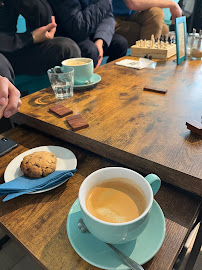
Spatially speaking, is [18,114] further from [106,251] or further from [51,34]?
[51,34]

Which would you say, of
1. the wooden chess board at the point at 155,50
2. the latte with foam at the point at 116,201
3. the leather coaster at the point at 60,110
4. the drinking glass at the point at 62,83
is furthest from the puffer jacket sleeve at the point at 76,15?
the latte with foam at the point at 116,201

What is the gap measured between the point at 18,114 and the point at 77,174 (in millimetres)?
356

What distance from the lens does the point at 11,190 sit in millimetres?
518

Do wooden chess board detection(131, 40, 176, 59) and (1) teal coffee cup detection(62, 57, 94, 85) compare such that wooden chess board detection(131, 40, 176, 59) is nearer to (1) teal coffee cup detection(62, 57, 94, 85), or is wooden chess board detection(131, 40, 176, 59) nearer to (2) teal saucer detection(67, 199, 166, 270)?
(1) teal coffee cup detection(62, 57, 94, 85)

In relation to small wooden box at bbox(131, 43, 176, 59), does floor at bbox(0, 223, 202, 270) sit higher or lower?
lower

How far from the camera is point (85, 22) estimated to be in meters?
1.56

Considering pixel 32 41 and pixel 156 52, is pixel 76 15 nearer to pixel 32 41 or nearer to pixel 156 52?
pixel 32 41

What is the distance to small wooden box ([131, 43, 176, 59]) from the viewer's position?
130cm

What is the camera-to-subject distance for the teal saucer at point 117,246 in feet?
1.23

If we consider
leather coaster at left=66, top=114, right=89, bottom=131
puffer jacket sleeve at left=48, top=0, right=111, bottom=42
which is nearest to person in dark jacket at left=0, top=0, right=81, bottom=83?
puffer jacket sleeve at left=48, top=0, right=111, bottom=42

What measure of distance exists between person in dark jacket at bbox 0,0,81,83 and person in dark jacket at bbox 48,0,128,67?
0.43 feet

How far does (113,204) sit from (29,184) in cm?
25

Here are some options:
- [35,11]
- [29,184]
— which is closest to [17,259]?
[29,184]

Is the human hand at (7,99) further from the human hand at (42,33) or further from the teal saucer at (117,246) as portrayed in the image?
the human hand at (42,33)
